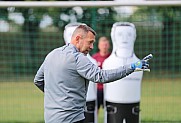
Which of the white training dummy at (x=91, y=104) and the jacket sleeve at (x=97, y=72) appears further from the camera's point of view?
the white training dummy at (x=91, y=104)

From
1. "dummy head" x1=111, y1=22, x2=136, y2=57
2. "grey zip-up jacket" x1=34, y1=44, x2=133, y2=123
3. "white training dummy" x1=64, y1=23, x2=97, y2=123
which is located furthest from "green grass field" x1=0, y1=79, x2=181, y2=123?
"grey zip-up jacket" x1=34, y1=44, x2=133, y2=123

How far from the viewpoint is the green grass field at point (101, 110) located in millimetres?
10633

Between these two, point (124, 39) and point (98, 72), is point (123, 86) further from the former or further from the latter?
point (98, 72)

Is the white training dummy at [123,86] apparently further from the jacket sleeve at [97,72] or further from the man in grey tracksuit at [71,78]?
the jacket sleeve at [97,72]

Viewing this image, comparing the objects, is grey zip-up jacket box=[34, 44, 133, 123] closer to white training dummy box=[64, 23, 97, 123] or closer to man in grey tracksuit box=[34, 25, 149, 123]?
man in grey tracksuit box=[34, 25, 149, 123]

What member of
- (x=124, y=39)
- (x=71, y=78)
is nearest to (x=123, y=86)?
(x=124, y=39)

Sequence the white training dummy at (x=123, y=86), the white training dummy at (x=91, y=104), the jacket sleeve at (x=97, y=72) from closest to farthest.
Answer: the jacket sleeve at (x=97, y=72) < the white training dummy at (x=123, y=86) < the white training dummy at (x=91, y=104)

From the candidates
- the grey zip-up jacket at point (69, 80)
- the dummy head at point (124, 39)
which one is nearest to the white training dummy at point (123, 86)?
the dummy head at point (124, 39)

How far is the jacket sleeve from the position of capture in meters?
4.75

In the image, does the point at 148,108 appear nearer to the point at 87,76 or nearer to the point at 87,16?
the point at 87,16

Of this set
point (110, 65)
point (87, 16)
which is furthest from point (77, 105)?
point (87, 16)

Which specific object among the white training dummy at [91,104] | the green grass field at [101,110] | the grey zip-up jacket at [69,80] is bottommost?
the green grass field at [101,110]

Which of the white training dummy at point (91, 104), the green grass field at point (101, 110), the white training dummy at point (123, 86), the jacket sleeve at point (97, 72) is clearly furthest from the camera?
the green grass field at point (101, 110)

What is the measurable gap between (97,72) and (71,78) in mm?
260
